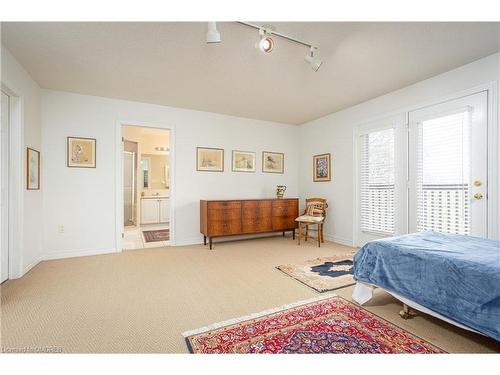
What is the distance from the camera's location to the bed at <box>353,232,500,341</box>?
1.50m

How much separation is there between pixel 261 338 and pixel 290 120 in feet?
15.3

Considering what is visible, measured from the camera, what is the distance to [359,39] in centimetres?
250

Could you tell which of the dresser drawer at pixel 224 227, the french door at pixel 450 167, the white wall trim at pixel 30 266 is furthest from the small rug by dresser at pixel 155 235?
the french door at pixel 450 167

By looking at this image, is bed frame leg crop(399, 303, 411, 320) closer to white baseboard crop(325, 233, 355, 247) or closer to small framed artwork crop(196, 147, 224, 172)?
white baseboard crop(325, 233, 355, 247)

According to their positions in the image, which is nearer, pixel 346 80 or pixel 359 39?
pixel 359 39

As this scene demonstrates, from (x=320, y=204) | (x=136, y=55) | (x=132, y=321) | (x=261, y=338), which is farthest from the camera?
(x=320, y=204)

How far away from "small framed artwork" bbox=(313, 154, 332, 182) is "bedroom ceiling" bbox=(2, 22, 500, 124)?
1.36 m

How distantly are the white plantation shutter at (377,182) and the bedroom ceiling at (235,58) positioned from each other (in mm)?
754

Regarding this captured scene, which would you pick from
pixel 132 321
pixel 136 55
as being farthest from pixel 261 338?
pixel 136 55

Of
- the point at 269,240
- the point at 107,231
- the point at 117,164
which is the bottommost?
the point at 269,240

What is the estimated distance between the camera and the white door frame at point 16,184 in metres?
2.97

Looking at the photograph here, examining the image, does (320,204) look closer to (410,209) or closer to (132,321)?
(410,209)

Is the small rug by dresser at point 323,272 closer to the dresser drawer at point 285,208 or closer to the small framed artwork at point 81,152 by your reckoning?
the dresser drawer at point 285,208

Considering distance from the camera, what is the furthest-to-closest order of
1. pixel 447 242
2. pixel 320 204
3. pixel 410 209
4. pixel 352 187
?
pixel 320 204 → pixel 352 187 → pixel 410 209 → pixel 447 242
